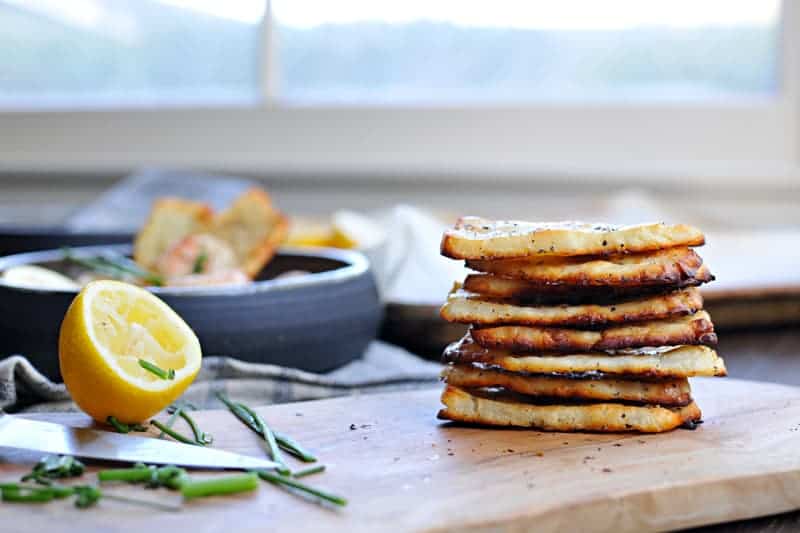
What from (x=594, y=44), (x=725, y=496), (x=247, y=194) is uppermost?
(x=594, y=44)

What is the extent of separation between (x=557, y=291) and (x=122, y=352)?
14.4 inches

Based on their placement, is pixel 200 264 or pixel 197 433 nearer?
pixel 197 433

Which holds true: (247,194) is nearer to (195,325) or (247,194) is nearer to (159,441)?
(195,325)

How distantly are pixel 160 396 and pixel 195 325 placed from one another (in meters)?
0.24

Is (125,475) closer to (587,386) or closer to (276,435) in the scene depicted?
(276,435)

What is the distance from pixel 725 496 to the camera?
750 millimetres

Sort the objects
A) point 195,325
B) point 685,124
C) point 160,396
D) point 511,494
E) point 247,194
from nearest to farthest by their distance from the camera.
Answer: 1. point 511,494
2. point 160,396
3. point 195,325
4. point 247,194
5. point 685,124

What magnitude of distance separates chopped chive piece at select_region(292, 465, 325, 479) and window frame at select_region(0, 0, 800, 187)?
1.73 meters

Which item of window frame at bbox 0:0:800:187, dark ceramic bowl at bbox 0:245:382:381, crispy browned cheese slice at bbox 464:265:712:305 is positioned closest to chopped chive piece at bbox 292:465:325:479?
crispy browned cheese slice at bbox 464:265:712:305

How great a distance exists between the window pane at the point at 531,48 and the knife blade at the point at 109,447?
176 cm

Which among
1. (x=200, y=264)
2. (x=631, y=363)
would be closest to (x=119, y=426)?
(x=631, y=363)

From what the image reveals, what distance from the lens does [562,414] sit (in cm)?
88

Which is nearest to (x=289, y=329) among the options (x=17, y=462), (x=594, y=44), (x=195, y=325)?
(x=195, y=325)

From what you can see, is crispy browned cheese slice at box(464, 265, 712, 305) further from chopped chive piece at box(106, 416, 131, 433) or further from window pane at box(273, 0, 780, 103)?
window pane at box(273, 0, 780, 103)
